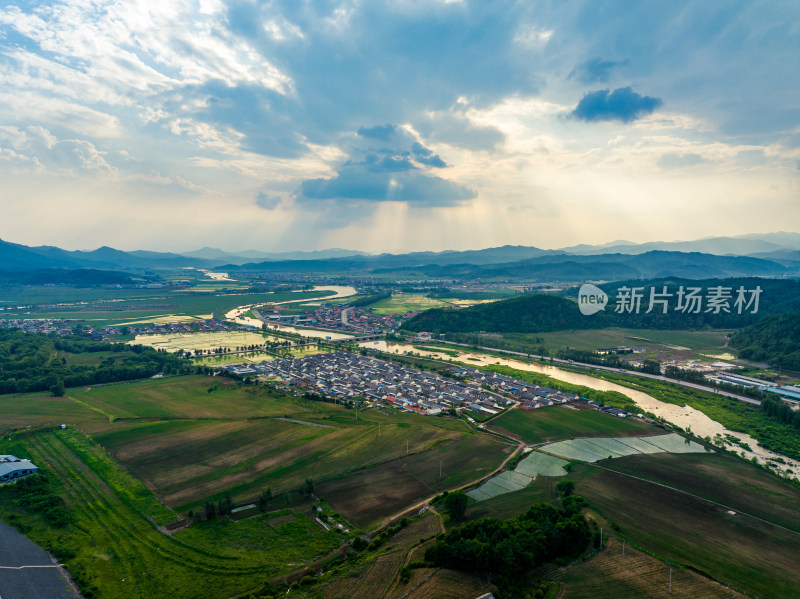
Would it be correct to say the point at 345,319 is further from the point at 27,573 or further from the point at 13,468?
the point at 27,573

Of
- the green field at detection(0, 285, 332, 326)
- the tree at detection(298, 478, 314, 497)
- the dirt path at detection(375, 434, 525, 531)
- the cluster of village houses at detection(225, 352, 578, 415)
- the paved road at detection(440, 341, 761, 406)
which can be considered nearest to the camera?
the dirt path at detection(375, 434, 525, 531)

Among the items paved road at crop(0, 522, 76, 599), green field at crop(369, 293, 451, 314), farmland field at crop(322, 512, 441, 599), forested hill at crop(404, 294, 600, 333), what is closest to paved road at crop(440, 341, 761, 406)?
forested hill at crop(404, 294, 600, 333)

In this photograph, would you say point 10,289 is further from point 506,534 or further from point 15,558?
point 506,534

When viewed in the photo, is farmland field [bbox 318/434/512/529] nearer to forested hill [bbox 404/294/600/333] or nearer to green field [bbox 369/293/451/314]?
forested hill [bbox 404/294/600/333]

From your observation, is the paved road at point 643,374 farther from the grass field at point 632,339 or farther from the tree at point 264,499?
the tree at point 264,499

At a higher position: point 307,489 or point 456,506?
point 456,506

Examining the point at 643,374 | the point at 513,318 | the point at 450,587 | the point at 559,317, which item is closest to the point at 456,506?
the point at 450,587
